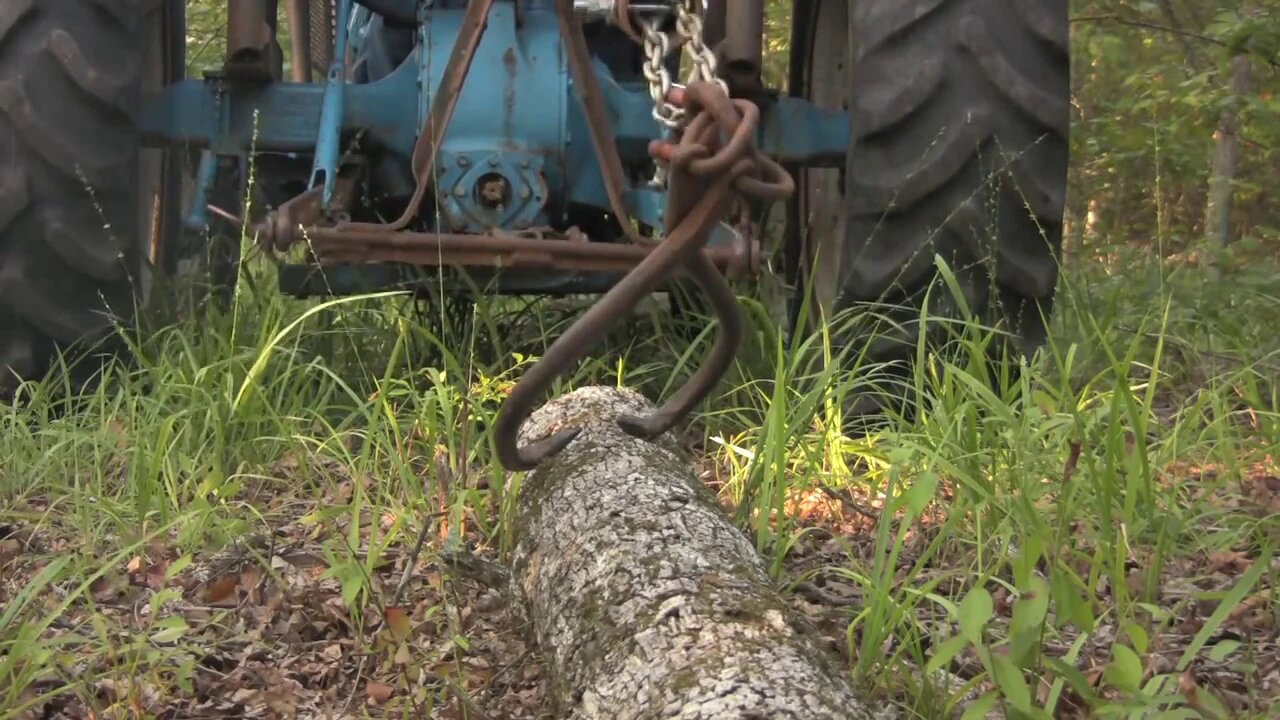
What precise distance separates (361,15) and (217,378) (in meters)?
1.49

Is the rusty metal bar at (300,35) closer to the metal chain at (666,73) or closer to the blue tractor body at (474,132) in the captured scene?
the blue tractor body at (474,132)

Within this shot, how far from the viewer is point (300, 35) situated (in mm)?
4316

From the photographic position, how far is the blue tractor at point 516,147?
3.19 metres

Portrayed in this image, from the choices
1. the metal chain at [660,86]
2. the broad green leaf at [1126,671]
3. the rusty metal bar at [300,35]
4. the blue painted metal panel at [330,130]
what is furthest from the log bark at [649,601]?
the rusty metal bar at [300,35]

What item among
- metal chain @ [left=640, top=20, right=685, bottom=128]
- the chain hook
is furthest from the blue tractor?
metal chain @ [left=640, top=20, right=685, bottom=128]

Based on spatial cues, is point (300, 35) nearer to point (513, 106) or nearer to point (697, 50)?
point (513, 106)

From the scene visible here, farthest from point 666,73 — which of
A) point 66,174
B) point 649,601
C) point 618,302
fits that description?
point 66,174

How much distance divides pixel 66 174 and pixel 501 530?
1.28m

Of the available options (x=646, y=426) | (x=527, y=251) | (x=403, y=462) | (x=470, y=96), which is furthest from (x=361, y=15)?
(x=646, y=426)

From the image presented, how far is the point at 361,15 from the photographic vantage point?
4449mm

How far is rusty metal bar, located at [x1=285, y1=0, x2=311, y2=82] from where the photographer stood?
13.5 ft

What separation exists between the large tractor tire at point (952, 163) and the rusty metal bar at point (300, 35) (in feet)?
5.19

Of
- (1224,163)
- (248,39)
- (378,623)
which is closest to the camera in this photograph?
(378,623)

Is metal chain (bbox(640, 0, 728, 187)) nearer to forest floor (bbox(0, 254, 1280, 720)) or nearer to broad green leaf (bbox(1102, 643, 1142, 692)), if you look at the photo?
forest floor (bbox(0, 254, 1280, 720))
